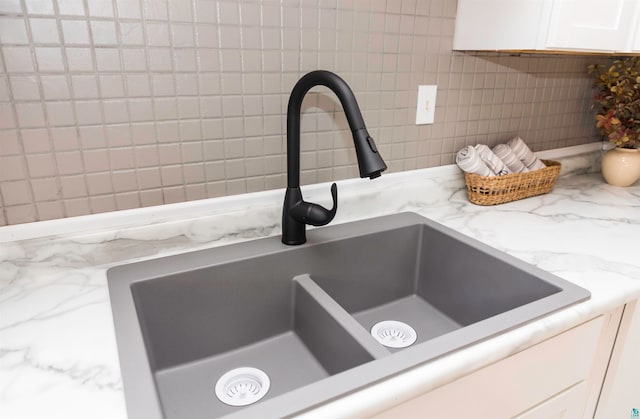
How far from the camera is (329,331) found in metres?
0.78

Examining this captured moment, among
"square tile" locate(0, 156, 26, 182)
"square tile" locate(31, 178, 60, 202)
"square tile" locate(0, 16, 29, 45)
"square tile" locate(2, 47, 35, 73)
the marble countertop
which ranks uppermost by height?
"square tile" locate(0, 16, 29, 45)

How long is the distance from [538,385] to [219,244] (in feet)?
2.24

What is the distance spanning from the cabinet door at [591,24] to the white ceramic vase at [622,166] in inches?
17.9

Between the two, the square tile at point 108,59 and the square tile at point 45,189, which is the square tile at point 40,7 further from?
the square tile at point 45,189

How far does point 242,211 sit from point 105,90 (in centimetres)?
36

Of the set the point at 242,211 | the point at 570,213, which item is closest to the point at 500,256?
the point at 570,213

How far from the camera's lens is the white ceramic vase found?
55.0 inches

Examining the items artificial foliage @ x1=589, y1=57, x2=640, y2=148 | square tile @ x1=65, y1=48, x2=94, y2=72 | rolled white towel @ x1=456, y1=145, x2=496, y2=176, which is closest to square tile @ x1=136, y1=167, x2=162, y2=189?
square tile @ x1=65, y1=48, x2=94, y2=72

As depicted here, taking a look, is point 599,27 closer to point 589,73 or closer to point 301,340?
point 589,73

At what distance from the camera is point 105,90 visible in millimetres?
801

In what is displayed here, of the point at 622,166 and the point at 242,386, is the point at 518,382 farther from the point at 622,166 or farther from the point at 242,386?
the point at 622,166

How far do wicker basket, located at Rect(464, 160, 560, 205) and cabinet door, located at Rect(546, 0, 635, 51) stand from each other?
37 cm

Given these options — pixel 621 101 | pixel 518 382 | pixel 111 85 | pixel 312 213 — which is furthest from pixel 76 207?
pixel 621 101

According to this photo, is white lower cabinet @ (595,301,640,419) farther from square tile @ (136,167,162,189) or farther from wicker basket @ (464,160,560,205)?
square tile @ (136,167,162,189)
